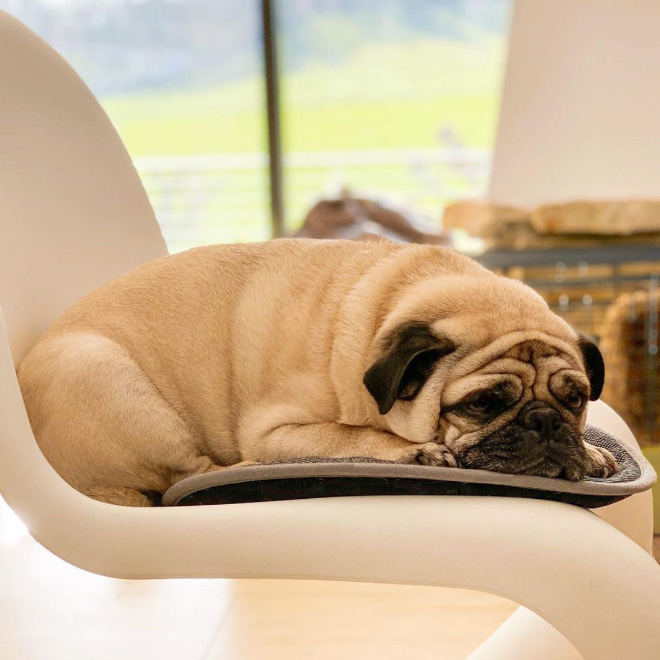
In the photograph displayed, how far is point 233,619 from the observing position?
199 cm

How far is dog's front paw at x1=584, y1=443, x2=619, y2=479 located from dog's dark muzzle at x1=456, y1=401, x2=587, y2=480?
18mm

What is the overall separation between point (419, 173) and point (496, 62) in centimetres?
74

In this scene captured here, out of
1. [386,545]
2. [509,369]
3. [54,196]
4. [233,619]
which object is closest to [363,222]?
[233,619]

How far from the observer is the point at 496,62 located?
493cm

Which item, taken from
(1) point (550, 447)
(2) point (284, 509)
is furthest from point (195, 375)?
(1) point (550, 447)

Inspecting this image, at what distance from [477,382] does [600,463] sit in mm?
192

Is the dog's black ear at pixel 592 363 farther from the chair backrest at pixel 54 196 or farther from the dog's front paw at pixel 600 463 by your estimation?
the chair backrest at pixel 54 196

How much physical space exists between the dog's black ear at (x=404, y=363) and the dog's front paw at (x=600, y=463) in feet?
0.77

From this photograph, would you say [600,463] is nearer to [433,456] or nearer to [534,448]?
[534,448]

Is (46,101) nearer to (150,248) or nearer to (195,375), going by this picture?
(150,248)

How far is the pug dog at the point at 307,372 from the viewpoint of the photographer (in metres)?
1.21

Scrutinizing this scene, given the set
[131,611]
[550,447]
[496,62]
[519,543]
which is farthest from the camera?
[496,62]

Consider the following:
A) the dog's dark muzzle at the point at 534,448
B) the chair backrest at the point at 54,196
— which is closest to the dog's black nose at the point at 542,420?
the dog's dark muzzle at the point at 534,448

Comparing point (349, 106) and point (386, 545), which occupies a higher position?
point (386, 545)
